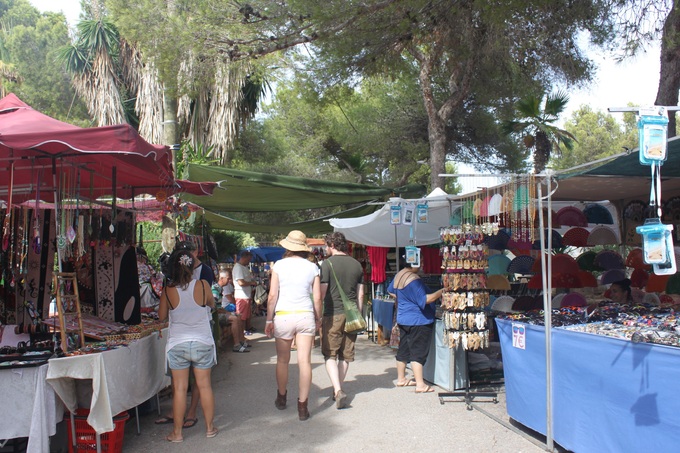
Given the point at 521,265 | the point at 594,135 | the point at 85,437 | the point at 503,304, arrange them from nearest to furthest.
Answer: the point at 85,437 → the point at 503,304 → the point at 521,265 → the point at 594,135

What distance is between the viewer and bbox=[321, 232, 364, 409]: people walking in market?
5.59 metres

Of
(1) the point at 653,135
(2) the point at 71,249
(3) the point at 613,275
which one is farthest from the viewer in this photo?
(3) the point at 613,275

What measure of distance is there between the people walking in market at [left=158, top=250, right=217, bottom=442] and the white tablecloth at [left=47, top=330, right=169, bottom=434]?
0.33 meters

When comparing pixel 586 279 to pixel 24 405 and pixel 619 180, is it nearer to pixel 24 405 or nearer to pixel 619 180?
pixel 619 180

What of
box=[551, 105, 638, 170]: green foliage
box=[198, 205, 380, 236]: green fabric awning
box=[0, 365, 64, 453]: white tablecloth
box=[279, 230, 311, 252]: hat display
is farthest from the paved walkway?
box=[551, 105, 638, 170]: green foliage

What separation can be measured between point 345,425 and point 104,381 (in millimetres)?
2139

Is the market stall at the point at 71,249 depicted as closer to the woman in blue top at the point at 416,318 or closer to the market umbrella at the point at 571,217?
the woman in blue top at the point at 416,318

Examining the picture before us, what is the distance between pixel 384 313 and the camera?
8.80 metres

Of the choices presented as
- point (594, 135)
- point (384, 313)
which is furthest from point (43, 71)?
point (594, 135)

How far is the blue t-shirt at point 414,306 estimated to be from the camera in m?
5.94

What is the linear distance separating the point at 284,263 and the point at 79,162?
209 cm

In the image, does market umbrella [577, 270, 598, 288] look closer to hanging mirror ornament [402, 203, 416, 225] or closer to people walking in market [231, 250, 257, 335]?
hanging mirror ornament [402, 203, 416, 225]

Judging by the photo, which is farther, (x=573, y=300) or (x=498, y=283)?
(x=498, y=283)

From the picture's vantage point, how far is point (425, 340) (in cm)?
595
